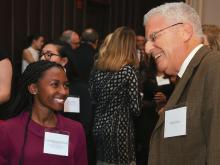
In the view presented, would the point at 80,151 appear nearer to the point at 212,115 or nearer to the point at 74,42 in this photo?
the point at 212,115

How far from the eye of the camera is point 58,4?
351 inches

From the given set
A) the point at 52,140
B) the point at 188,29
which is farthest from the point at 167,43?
the point at 52,140

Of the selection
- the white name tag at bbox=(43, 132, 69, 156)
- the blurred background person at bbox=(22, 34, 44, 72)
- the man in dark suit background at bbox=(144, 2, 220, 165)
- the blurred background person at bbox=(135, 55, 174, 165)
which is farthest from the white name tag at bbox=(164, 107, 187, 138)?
the blurred background person at bbox=(22, 34, 44, 72)

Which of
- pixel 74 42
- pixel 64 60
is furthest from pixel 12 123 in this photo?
pixel 74 42

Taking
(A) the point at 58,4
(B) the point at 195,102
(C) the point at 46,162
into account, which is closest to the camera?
(B) the point at 195,102

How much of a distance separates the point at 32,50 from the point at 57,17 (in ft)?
5.80

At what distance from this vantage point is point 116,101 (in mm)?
3900

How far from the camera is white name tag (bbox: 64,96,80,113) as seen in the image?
3557 millimetres

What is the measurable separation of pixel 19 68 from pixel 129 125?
4211mm

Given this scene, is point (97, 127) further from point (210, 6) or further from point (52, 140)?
point (210, 6)

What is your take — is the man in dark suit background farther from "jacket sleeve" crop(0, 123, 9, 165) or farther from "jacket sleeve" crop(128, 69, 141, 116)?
"jacket sleeve" crop(128, 69, 141, 116)

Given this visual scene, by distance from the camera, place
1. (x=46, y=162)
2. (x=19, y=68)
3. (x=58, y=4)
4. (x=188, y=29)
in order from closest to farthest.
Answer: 1. (x=188, y=29)
2. (x=46, y=162)
3. (x=19, y=68)
4. (x=58, y=4)

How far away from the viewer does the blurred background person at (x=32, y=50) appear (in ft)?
23.5

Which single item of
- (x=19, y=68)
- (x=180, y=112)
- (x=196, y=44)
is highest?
(x=196, y=44)
